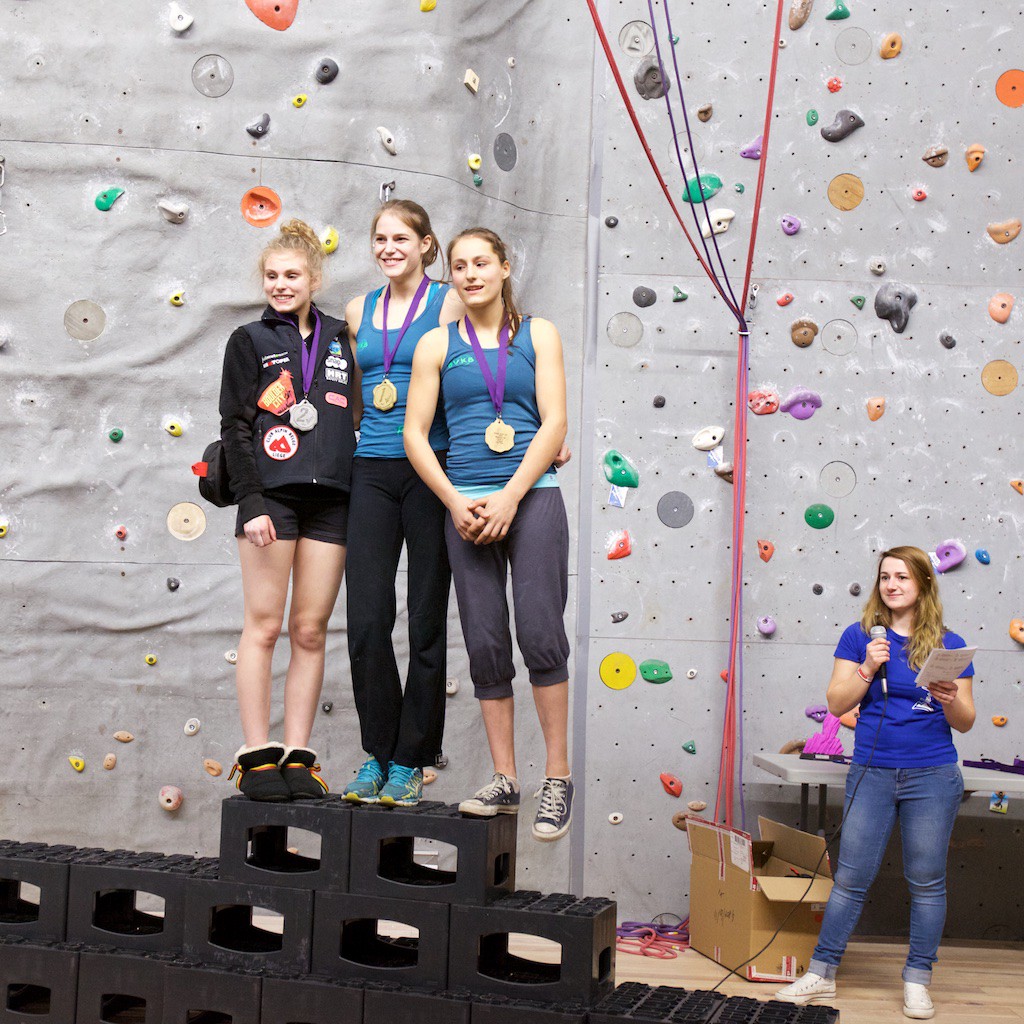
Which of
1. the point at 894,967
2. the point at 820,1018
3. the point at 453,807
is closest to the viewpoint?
the point at 820,1018

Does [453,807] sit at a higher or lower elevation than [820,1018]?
higher

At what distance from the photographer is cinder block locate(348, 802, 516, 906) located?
2432 mm

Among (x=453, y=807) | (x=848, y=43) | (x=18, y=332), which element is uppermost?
(x=848, y=43)

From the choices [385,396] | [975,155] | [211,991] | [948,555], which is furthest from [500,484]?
[975,155]

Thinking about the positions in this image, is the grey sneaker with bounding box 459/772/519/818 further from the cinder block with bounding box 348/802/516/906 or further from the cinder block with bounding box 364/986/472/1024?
the cinder block with bounding box 364/986/472/1024

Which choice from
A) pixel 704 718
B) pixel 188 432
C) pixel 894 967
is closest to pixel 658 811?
pixel 704 718

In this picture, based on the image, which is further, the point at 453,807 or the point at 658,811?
the point at 658,811

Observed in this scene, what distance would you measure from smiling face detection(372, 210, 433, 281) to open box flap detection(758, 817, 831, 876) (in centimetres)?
216

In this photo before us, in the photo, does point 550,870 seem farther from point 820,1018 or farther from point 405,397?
point 405,397

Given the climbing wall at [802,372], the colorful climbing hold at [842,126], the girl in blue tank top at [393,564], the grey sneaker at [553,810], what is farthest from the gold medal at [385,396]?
the colorful climbing hold at [842,126]

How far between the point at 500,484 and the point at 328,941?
107cm

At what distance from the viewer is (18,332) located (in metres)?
4.02

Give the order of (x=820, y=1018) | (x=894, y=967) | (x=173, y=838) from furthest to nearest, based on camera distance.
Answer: (x=173, y=838)
(x=894, y=967)
(x=820, y=1018)

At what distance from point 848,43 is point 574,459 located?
1.91 metres
